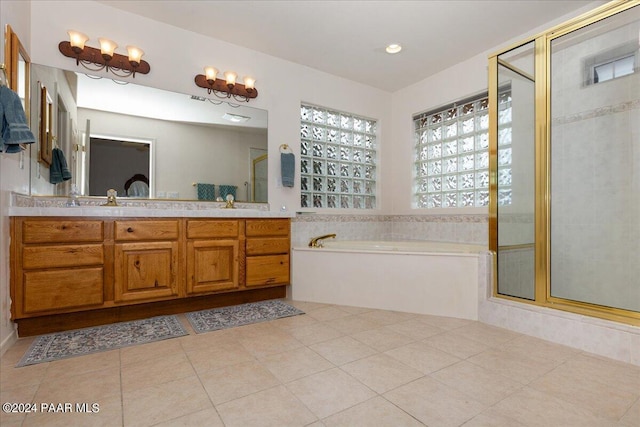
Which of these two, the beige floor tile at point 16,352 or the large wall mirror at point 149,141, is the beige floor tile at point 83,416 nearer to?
the beige floor tile at point 16,352

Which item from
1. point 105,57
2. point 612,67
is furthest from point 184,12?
point 612,67

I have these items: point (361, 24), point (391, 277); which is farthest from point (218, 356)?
point (361, 24)

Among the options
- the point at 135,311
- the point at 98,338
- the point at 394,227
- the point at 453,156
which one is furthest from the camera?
the point at 394,227

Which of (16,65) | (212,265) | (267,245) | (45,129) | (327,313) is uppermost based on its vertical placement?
(16,65)

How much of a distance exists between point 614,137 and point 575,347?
54.1 inches

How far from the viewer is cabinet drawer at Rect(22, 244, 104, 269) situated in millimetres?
1993

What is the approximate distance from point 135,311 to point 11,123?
1443 millimetres

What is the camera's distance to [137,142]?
273 cm

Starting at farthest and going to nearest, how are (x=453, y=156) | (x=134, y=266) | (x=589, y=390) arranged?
(x=453, y=156) < (x=134, y=266) < (x=589, y=390)

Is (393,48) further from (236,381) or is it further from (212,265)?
(236,381)

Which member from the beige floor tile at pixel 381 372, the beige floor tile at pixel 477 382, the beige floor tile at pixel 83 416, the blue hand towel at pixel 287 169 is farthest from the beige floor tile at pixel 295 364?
the blue hand towel at pixel 287 169

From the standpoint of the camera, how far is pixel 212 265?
2.64 m

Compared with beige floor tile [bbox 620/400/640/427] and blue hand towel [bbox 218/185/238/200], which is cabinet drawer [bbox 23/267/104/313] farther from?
beige floor tile [bbox 620/400/640/427]

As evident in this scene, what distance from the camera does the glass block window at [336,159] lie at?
12.1ft
